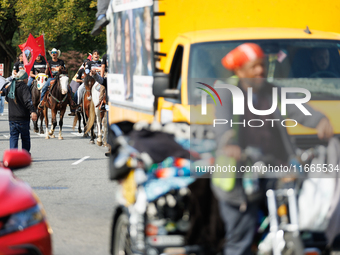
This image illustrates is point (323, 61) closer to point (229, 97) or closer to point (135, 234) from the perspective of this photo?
point (229, 97)

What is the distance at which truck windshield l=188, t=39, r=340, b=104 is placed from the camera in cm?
705

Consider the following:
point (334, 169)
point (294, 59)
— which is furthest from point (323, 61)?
point (334, 169)

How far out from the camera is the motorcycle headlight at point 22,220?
15.2 feet

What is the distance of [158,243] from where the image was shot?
4703 mm

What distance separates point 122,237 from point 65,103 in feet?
52.7

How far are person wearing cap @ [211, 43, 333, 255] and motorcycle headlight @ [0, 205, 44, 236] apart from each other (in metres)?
1.23

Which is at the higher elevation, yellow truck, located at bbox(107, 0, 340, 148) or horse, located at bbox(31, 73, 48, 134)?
yellow truck, located at bbox(107, 0, 340, 148)

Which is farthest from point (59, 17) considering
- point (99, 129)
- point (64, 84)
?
point (99, 129)

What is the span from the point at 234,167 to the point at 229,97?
53cm

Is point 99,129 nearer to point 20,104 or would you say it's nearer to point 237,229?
point 20,104

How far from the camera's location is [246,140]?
5.01 metres

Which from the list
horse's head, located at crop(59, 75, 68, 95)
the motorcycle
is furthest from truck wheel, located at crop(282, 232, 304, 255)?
horse's head, located at crop(59, 75, 68, 95)

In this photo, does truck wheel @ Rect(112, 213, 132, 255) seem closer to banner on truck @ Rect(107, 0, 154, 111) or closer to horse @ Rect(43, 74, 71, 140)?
banner on truck @ Rect(107, 0, 154, 111)

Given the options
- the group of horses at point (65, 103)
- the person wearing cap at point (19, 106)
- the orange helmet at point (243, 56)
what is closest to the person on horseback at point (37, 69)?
the group of horses at point (65, 103)
